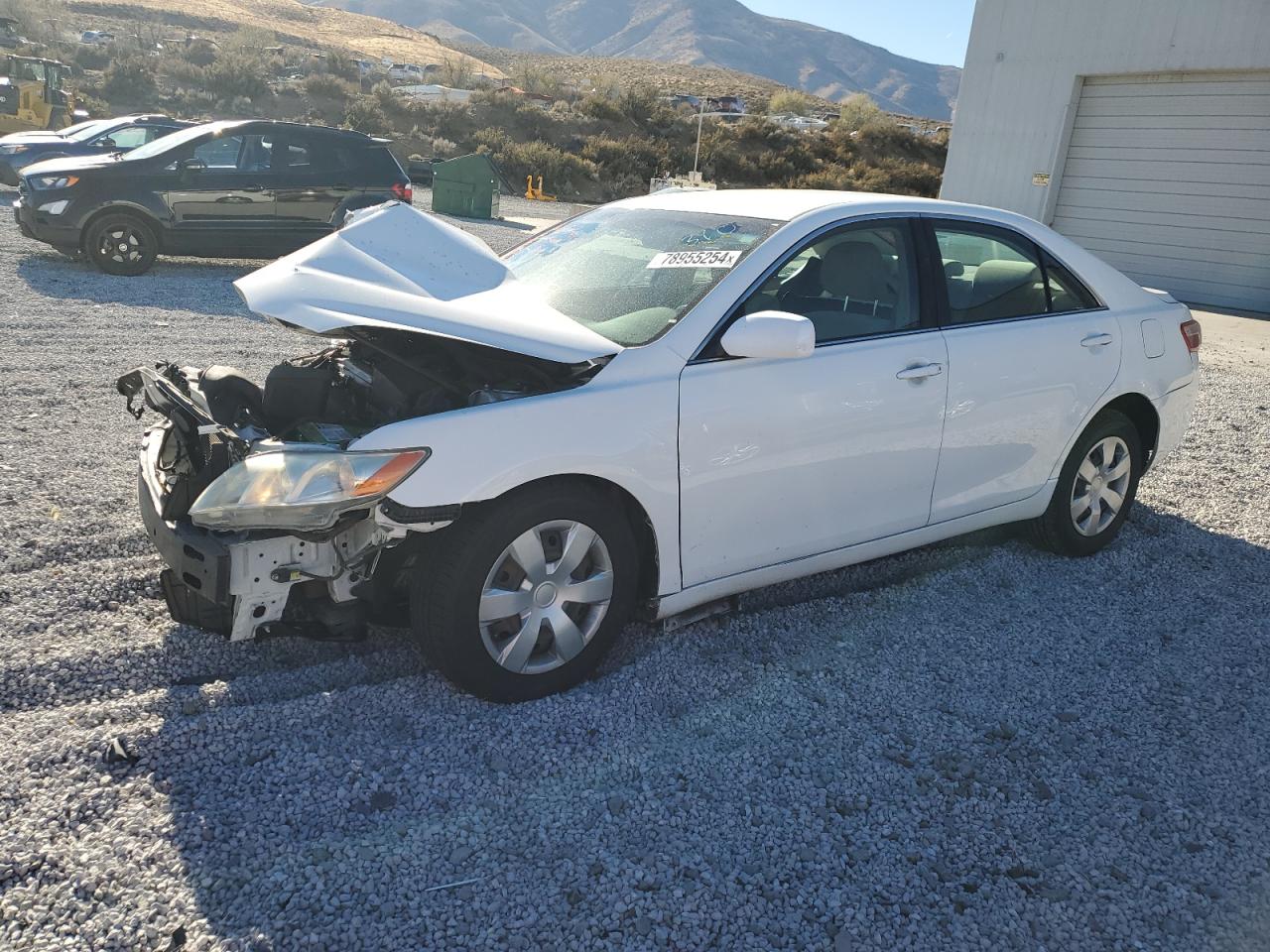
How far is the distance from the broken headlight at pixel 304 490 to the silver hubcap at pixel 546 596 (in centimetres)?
45

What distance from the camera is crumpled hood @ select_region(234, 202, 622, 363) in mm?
3152

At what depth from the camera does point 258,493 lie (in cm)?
291

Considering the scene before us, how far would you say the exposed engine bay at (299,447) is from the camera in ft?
9.75

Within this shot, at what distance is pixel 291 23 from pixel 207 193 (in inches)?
3053

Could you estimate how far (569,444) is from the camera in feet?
10.2

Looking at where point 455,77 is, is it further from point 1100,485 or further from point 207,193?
point 1100,485

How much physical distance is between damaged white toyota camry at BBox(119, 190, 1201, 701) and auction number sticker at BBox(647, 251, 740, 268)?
0.6 inches

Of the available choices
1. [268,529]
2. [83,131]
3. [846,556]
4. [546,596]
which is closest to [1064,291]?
[846,556]

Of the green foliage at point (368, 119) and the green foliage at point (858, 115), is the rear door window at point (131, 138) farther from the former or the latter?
the green foliage at point (858, 115)

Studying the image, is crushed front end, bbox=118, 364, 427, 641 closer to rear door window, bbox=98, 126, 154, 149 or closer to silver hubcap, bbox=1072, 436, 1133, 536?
silver hubcap, bbox=1072, 436, 1133, 536

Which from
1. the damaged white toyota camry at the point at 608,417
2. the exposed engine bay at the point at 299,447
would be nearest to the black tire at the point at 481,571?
the damaged white toyota camry at the point at 608,417

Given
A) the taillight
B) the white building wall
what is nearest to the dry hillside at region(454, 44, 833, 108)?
the white building wall

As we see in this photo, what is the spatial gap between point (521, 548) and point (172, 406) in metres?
1.33

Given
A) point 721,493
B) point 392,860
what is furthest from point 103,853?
point 721,493
